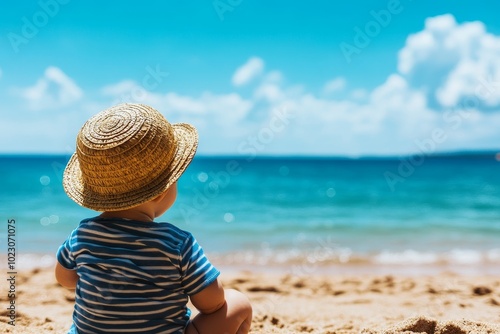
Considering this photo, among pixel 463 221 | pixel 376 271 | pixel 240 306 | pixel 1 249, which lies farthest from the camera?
pixel 463 221

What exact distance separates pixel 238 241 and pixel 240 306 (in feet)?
22.1

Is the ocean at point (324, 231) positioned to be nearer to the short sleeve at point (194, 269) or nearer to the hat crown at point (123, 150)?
the short sleeve at point (194, 269)

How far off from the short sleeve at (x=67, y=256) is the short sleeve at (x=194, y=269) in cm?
49

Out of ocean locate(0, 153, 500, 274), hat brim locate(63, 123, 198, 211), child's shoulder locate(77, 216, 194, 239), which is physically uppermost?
hat brim locate(63, 123, 198, 211)

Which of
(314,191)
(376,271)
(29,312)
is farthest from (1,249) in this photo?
(314,191)

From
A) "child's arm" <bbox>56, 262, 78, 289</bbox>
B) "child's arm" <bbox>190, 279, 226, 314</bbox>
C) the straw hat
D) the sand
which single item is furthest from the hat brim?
the sand

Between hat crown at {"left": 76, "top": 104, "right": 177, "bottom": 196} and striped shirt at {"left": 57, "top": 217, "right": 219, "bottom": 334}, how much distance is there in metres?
0.16

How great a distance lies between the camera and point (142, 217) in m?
2.13

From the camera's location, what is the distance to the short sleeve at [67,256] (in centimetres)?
220

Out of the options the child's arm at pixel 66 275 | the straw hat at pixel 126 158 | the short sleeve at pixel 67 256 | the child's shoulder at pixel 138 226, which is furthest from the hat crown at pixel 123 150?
the child's arm at pixel 66 275

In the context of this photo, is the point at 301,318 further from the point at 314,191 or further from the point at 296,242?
the point at 314,191

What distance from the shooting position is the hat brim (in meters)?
2.06

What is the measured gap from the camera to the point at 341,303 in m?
4.69

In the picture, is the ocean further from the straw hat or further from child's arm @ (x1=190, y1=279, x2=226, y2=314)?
the straw hat
